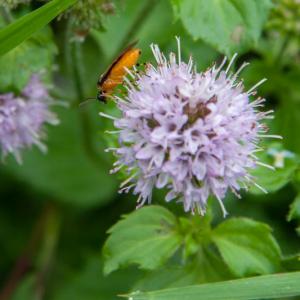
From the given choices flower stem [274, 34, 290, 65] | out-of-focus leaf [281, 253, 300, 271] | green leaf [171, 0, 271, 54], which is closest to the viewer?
out-of-focus leaf [281, 253, 300, 271]

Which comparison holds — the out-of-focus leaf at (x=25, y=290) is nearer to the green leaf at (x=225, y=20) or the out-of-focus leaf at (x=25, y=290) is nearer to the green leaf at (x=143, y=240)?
the green leaf at (x=143, y=240)

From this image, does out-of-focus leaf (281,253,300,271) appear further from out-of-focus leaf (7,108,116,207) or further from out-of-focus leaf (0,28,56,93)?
out-of-focus leaf (7,108,116,207)

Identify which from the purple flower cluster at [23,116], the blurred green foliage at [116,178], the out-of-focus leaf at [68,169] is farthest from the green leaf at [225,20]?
the out-of-focus leaf at [68,169]

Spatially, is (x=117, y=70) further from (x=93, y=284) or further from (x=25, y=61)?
(x=93, y=284)

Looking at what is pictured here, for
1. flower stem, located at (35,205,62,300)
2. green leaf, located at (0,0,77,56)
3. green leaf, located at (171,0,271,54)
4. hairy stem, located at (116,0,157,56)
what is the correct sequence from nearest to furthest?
green leaf, located at (0,0,77,56), green leaf, located at (171,0,271,54), hairy stem, located at (116,0,157,56), flower stem, located at (35,205,62,300)

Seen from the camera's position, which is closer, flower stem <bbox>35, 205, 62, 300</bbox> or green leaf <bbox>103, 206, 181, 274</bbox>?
green leaf <bbox>103, 206, 181, 274</bbox>

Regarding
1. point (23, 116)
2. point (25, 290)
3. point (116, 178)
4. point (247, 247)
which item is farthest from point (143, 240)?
point (25, 290)

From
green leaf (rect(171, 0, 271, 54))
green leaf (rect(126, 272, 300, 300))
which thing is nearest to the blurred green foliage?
green leaf (rect(171, 0, 271, 54))
